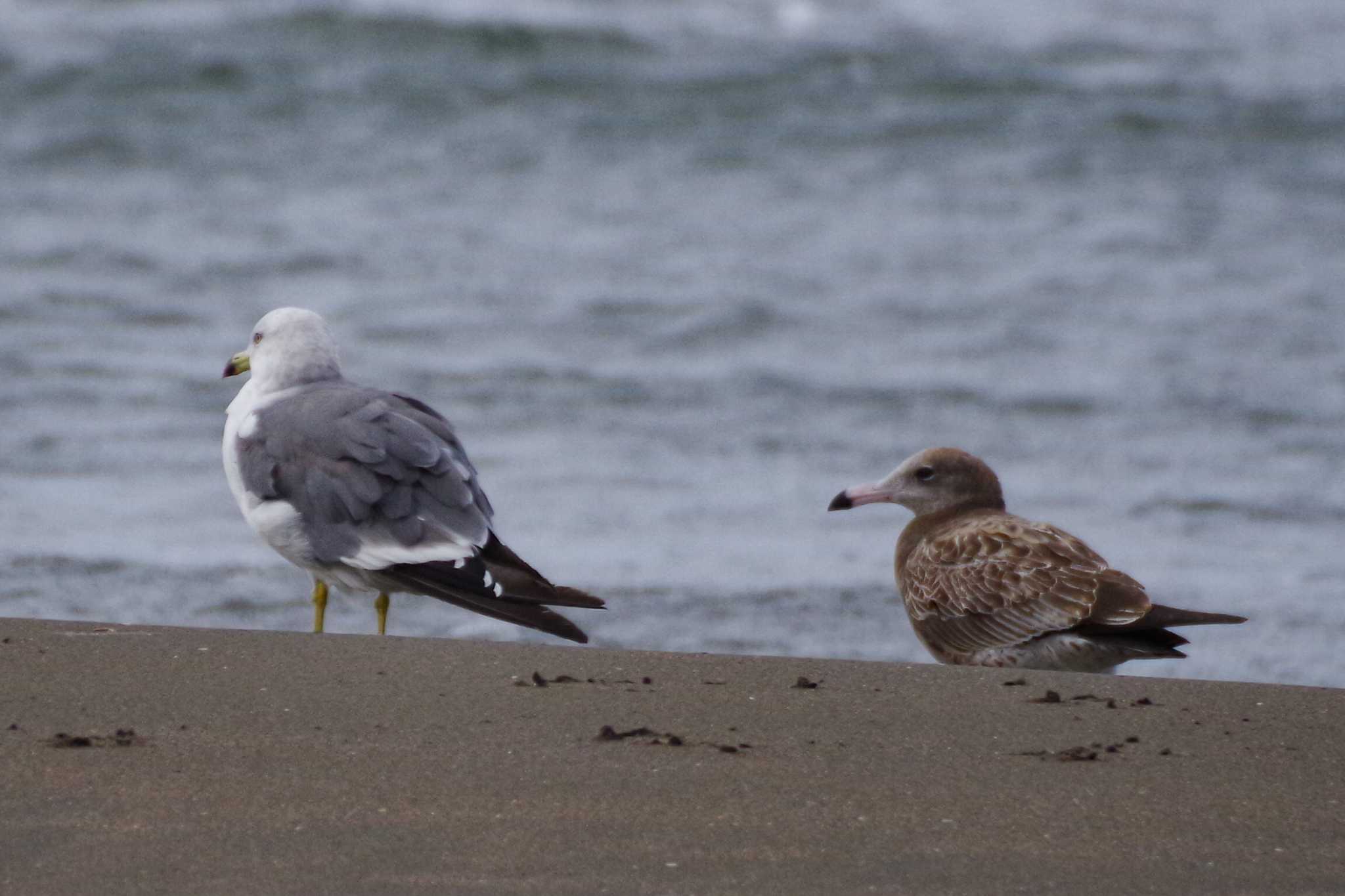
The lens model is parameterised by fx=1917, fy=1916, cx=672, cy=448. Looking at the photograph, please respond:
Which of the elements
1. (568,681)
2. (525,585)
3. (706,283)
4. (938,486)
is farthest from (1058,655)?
(706,283)

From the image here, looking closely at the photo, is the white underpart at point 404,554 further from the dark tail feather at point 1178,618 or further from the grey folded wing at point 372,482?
the dark tail feather at point 1178,618

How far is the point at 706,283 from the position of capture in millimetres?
11008

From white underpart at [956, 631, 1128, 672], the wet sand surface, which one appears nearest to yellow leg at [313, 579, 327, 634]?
the wet sand surface

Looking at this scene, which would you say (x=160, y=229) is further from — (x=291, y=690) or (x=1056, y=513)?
(x=291, y=690)

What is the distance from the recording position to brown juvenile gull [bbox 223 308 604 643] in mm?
4387

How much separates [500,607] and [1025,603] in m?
1.21

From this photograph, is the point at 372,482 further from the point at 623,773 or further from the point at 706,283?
the point at 706,283

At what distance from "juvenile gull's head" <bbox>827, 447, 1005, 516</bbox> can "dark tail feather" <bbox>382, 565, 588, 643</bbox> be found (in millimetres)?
1149

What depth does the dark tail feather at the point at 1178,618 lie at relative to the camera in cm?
421

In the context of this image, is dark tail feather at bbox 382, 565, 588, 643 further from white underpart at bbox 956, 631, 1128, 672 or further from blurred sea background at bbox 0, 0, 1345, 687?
white underpart at bbox 956, 631, 1128, 672

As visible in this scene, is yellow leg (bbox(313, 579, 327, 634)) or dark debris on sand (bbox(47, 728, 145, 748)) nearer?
dark debris on sand (bbox(47, 728, 145, 748))

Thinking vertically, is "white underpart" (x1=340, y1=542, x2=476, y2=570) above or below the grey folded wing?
below

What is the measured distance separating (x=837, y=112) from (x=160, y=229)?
20.1 ft

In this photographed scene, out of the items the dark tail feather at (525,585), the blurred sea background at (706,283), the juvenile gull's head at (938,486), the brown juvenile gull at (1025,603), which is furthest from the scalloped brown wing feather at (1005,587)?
the dark tail feather at (525,585)
